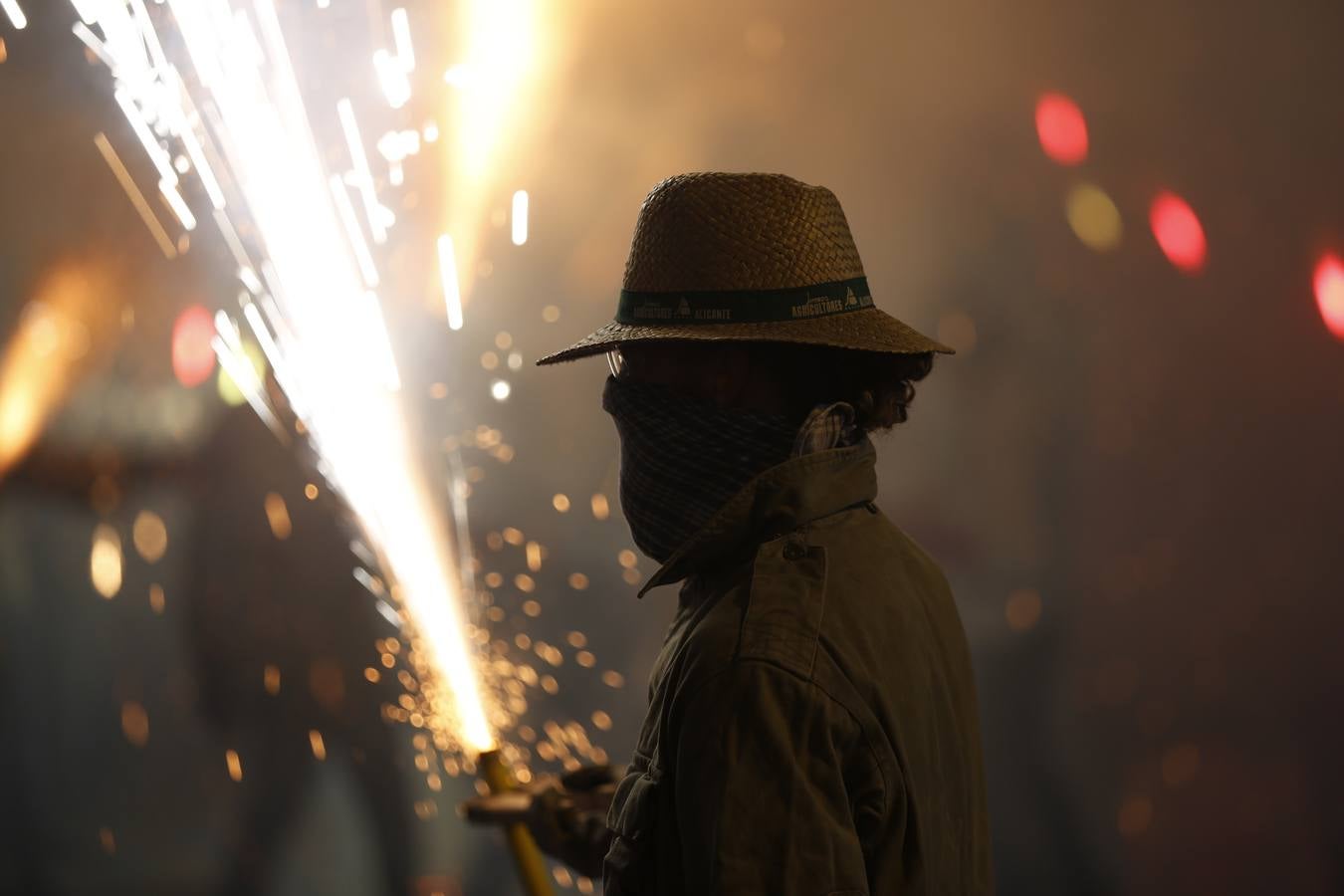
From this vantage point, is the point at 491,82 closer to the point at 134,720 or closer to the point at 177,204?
the point at 177,204

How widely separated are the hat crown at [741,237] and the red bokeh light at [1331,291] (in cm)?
180

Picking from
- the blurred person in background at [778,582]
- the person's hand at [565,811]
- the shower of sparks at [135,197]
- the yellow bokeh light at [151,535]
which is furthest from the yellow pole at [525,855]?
the shower of sparks at [135,197]

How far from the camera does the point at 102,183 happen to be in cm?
266

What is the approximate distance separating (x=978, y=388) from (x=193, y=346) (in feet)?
5.93

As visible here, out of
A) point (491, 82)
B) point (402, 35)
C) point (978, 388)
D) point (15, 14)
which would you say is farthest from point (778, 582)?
point (15, 14)

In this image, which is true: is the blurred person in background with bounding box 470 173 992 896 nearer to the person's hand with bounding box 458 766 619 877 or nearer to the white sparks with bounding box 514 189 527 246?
the person's hand with bounding box 458 766 619 877

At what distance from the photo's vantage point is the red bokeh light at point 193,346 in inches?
105

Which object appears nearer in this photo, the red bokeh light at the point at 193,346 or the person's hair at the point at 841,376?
the person's hair at the point at 841,376

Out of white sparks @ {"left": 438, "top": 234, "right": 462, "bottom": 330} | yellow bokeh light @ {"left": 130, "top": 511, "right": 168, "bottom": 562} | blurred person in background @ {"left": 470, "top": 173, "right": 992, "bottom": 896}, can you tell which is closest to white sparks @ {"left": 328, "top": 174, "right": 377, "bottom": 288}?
white sparks @ {"left": 438, "top": 234, "right": 462, "bottom": 330}

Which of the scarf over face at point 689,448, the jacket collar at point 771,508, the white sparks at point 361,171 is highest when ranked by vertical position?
the white sparks at point 361,171

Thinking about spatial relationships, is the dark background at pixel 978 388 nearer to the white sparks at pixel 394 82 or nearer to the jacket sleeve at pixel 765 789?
the white sparks at pixel 394 82

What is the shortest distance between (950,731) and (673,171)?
1.80 metres

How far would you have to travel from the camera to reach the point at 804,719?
3.10 ft

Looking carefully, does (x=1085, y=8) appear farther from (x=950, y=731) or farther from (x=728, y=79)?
(x=950, y=731)
